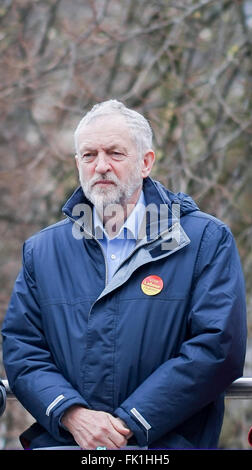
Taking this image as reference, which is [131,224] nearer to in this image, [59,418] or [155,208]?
[155,208]

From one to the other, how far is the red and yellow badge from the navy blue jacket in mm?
16

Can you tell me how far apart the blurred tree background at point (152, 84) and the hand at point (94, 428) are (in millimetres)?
4261

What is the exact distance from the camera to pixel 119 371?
3.02 metres

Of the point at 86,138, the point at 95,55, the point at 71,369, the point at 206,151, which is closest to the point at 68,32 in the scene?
the point at 95,55

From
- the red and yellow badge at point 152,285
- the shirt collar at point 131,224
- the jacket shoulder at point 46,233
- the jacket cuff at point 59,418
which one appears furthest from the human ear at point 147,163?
the jacket cuff at point 59,418

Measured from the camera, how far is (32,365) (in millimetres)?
3100

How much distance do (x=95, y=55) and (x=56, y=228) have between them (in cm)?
429

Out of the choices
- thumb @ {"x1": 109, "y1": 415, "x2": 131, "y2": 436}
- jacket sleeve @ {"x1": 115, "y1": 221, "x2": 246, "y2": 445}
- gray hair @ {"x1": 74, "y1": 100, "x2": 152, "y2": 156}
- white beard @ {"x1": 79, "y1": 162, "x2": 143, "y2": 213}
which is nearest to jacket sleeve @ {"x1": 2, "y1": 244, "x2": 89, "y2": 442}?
thumb @ {"x1": 109, "y1": 415, "x2": 131, "y2": 436}

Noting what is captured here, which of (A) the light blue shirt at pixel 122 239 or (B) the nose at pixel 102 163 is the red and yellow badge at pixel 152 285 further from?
(B) the nose at pixel 102 163

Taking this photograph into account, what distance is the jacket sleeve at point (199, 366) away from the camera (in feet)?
9.55

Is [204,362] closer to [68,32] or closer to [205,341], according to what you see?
[205,341]

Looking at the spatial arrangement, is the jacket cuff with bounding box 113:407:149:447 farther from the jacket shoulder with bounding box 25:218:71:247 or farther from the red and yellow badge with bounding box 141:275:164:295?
the jacket shoulder with bounding box 25:218:71:247

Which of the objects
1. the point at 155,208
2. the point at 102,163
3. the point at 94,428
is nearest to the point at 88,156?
the point at 102,163
